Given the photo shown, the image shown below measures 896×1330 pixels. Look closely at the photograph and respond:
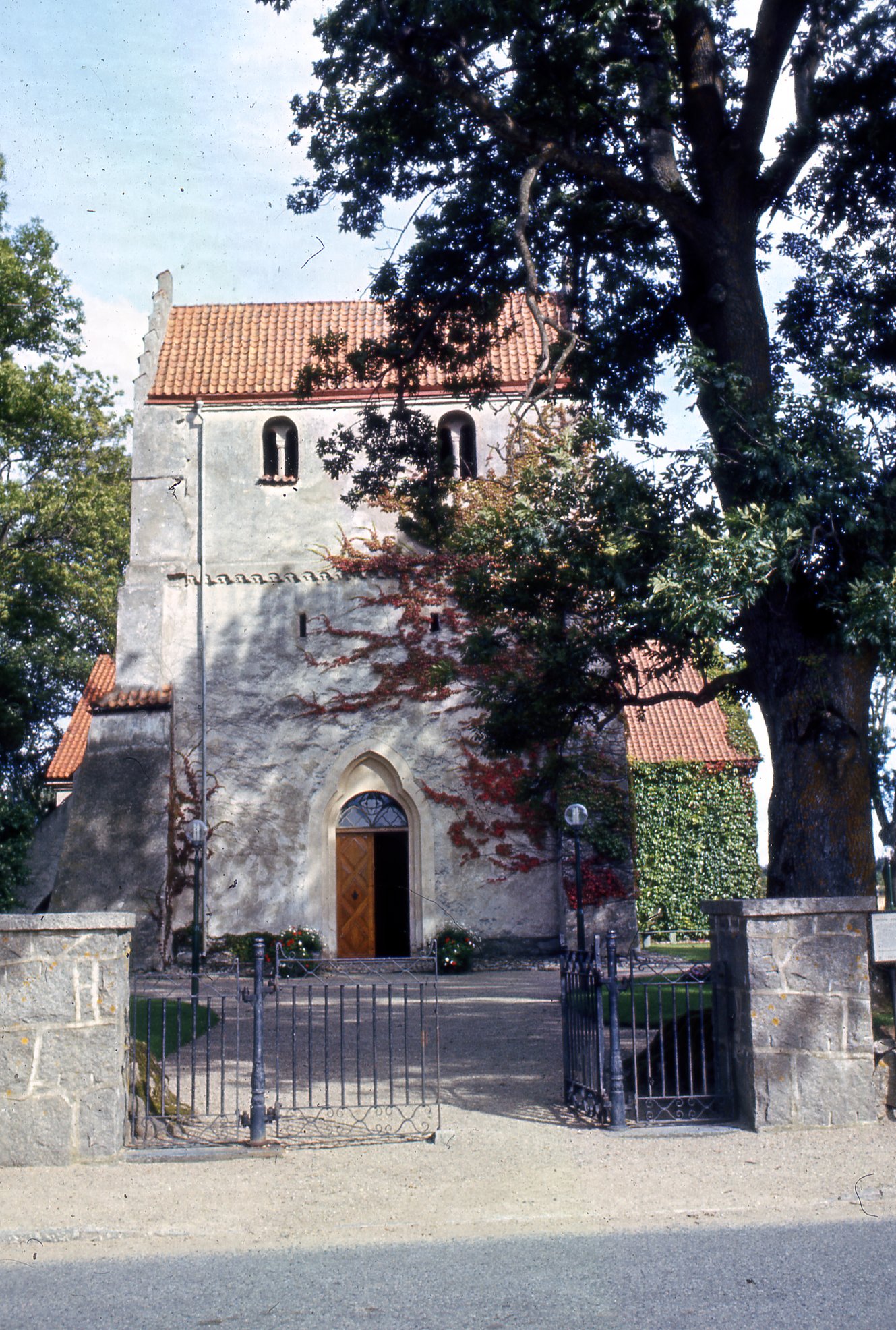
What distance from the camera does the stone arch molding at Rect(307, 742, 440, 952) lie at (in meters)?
19.8

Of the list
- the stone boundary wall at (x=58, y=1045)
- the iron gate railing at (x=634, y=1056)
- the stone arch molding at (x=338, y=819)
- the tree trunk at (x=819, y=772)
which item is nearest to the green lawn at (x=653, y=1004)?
the iron gate railing at (x=634, y=1056)

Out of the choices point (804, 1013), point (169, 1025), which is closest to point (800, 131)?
point (804, 1013)

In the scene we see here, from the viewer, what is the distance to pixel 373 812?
20578 millimetres

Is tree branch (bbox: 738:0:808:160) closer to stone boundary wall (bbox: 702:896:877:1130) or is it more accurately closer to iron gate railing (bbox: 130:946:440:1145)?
stone boundary wall (bbox: 702:896:877:1130)

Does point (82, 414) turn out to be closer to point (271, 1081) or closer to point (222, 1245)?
point (271, 1081)

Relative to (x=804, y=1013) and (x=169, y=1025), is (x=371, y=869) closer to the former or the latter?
(x=169, y=1025)

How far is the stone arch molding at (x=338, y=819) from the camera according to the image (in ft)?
65.1

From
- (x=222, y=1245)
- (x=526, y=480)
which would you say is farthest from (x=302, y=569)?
(x=222, y=1245)

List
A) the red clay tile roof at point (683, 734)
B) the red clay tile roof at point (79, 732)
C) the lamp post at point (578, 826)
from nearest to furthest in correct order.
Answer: the lamp post at point (578, 826) < the red clay tile roof at point (79, 732) < the red clay tile roof at point (683, 734)

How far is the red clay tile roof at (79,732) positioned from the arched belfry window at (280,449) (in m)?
5.76

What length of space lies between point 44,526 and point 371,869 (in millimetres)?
11149

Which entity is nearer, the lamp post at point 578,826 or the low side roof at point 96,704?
the lamp post at point 578,826

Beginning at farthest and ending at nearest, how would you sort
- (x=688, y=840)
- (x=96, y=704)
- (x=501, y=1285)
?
(x=688, y=840) < (x=96, y=704) < (x=501, y=1285)

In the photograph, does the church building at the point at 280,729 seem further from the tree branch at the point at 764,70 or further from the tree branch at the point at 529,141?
the tree branch at the point at 764,70
